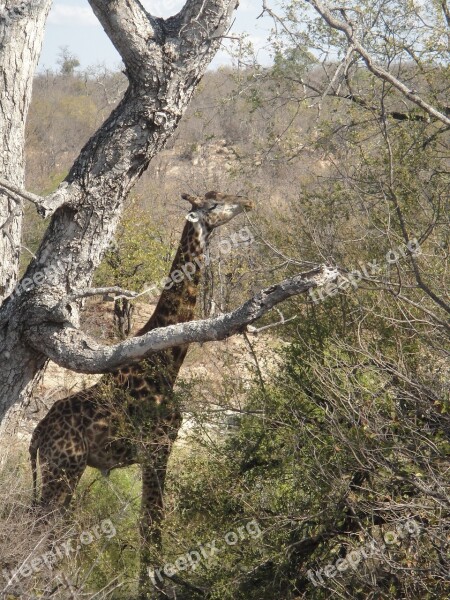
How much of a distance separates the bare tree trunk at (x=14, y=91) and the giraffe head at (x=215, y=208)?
1.90 meters

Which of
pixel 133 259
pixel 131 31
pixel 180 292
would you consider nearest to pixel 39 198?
pixel 131 31

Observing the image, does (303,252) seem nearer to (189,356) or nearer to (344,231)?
(344,231)

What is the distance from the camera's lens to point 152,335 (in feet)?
16.9

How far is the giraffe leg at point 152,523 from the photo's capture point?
19.8 ft

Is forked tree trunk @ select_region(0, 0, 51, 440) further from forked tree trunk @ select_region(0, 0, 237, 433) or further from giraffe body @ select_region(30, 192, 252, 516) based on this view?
giraffe body @ select_region(30, 192, 252, 516)

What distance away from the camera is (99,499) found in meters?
7.19

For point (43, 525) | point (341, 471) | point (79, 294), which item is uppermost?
point (79, 294)

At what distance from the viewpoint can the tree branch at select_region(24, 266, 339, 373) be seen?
4.65 metres

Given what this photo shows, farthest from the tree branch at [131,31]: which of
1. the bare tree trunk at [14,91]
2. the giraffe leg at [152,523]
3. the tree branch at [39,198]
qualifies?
the giraffe leg at [152,523]

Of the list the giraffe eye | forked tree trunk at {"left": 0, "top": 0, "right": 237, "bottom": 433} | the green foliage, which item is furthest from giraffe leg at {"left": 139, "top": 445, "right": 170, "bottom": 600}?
the green foliage

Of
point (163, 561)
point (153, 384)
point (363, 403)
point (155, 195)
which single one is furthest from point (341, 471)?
point (155, 195)

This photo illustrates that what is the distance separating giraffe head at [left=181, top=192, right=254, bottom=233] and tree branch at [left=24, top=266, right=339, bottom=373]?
1.97 meters

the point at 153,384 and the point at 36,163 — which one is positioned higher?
the point at 36,163

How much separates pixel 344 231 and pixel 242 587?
3.34m
